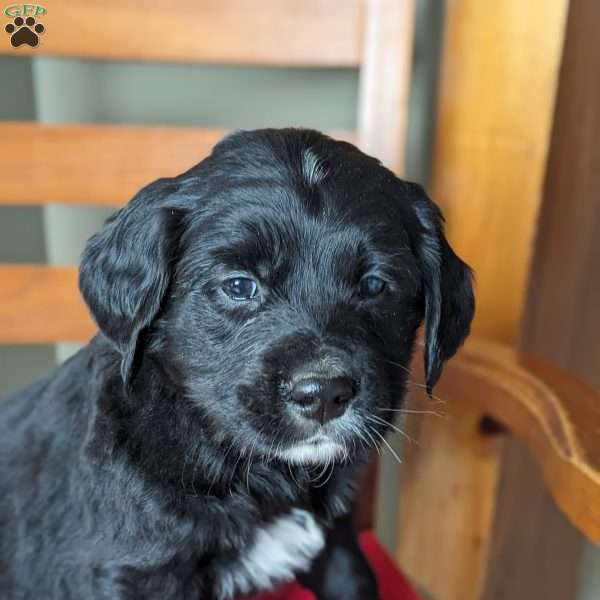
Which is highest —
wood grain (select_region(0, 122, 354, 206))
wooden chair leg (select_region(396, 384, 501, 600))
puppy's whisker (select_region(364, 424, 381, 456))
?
wood grain (select_region(0, 122, 354, 206))

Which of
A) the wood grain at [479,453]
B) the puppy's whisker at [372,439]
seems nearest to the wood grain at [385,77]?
the wood grain at [479,453]

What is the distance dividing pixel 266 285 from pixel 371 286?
132 mm

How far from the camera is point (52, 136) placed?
1289 millimetres

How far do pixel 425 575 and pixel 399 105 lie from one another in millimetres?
1009

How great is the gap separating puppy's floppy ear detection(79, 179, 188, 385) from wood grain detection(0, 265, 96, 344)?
500mm

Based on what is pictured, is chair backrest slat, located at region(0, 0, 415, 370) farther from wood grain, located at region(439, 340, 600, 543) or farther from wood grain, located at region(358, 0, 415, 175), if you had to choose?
wood grain, located at region(439, 340, 600, 543)

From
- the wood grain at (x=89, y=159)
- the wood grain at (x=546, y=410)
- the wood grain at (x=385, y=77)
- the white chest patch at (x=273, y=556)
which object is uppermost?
the wood grain at (x=385, y=77)

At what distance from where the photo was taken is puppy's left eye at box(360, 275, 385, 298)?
2.93 ft

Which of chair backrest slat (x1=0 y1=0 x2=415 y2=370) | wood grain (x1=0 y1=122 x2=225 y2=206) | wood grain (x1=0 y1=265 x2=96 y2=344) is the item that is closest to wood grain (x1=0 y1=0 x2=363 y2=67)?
chair backrest slat (x1=0 y1=0 x2=415 y2=370)

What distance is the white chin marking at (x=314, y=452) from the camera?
0.82m

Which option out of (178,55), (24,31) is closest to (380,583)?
(178,55)

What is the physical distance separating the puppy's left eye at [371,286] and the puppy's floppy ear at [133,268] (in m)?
0.23

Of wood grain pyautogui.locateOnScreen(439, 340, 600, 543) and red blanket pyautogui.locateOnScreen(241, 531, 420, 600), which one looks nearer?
wood grain pyautogui.locateOnScreen(439, 340, 600, 543)

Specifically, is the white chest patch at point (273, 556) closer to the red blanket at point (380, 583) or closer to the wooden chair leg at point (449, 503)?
the red blanket at point (380, 583)
